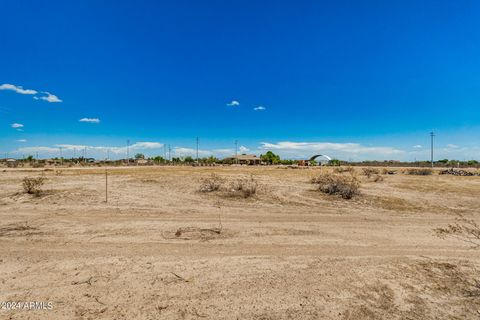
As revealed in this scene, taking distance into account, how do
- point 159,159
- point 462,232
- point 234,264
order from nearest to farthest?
point 234,264 < point 462,232 < point 159,159

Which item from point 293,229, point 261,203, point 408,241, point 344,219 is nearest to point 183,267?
point 293,229

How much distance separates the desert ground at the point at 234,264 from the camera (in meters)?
4.61

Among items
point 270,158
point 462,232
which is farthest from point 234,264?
point 270,158

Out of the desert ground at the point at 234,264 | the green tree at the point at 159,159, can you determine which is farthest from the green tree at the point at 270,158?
the desert ground at the point at 234,264

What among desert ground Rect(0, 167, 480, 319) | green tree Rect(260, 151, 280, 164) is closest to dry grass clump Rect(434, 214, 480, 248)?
desert ground Rect(0, 167, 480, 319)

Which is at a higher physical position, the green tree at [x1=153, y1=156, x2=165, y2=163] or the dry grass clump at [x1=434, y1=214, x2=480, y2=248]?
the green tree at [x1=153, y1=156, x2=165, y2=163]

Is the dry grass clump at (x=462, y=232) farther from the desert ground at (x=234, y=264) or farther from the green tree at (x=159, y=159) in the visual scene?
the green tree at (x=159, y=159)

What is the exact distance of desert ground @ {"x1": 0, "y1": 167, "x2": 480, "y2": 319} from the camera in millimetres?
4613

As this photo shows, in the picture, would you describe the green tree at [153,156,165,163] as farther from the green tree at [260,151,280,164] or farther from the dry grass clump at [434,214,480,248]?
the dry grass clump at [434,214,480,248]

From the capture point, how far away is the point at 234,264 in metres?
6.25

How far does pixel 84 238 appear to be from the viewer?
315 inches

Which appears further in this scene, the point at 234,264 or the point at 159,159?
the point at 159,159

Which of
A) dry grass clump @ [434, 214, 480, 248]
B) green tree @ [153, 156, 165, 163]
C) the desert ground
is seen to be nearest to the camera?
the desert ground

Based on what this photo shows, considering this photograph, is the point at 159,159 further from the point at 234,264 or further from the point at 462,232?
the point at 234,264
